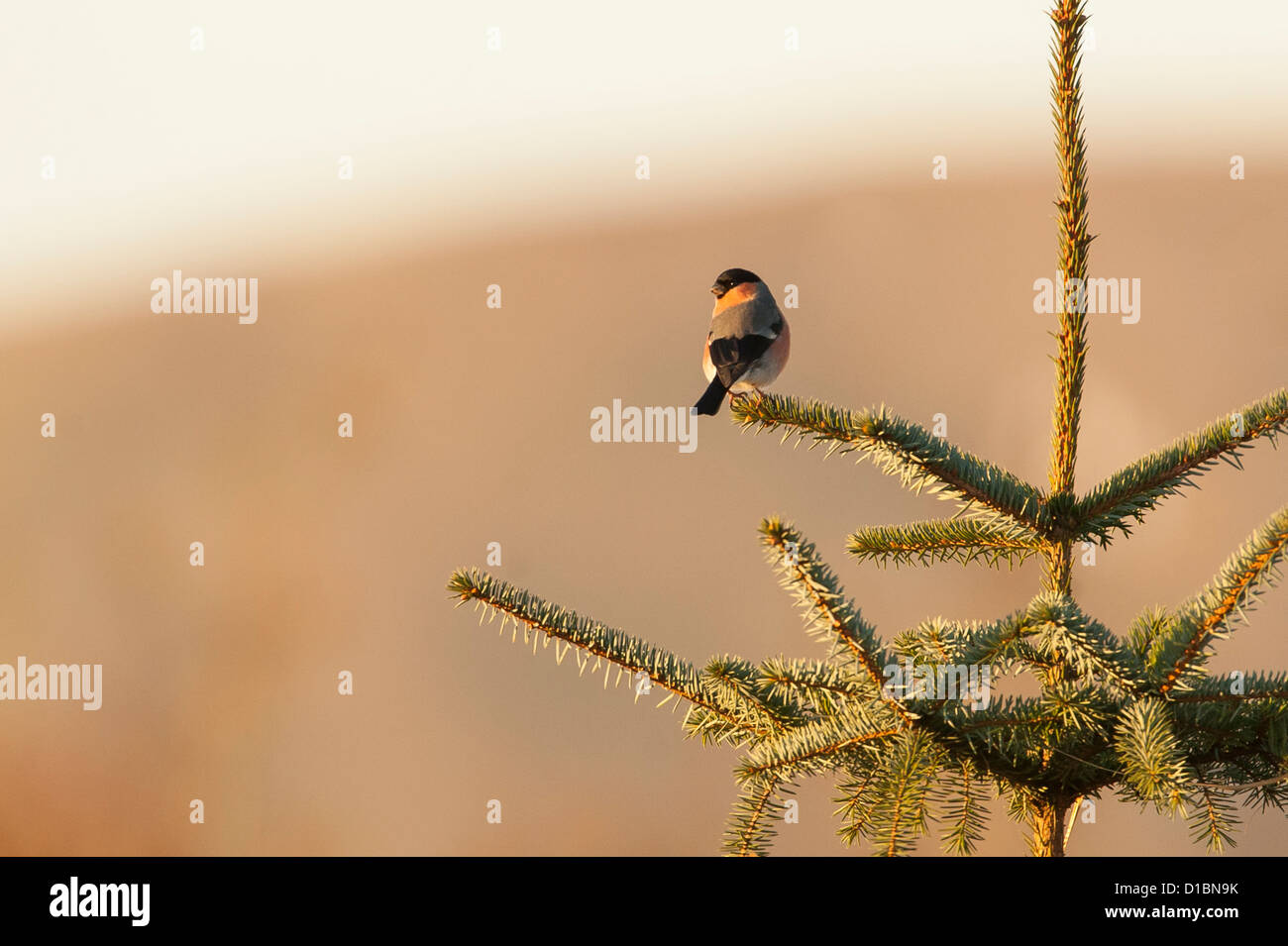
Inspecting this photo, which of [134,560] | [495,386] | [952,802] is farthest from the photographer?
[495,386]

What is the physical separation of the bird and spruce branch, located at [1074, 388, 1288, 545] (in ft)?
8.06

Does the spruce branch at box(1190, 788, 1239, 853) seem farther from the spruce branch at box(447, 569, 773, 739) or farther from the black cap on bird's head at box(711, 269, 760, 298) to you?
the black cap on bird's head at box(711, 269, 760, 298)

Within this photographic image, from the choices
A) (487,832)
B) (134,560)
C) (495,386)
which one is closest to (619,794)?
(487,832)

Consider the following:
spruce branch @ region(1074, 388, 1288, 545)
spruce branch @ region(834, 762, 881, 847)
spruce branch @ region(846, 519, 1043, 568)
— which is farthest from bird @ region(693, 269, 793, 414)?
spruce branch @ region(834, 762, 881, 847)

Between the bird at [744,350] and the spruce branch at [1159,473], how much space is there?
2456 mm

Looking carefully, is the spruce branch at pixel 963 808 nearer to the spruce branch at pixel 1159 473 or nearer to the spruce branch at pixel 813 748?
the spruce branch at pixel 813 748

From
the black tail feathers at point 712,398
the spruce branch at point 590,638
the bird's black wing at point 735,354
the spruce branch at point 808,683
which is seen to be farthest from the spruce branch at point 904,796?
the bird's black wing at point 735,354

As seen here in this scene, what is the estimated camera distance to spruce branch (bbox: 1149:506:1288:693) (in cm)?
221

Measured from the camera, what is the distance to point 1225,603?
2283mm

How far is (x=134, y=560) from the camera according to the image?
45.9m
